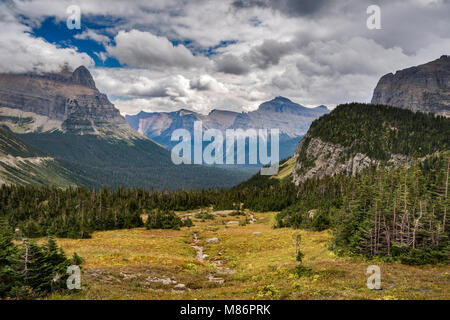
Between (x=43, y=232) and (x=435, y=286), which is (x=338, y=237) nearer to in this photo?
(x=435, y=286)

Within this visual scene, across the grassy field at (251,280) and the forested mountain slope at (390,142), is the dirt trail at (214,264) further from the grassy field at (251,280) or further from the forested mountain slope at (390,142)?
the forested mountain slope at (390,142)

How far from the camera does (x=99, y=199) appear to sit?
348 ft

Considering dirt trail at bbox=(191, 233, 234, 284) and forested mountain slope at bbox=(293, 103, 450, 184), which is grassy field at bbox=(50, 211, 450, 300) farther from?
forested mountain slope at bbox=(293, 103, 450, 184)

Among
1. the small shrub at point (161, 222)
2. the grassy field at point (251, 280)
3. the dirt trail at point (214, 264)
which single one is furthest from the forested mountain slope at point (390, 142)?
the grassy field at point (251, 280)

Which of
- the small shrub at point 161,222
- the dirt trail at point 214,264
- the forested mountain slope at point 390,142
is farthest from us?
the forested mountain slope at point 390,142

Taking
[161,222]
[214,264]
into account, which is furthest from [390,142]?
[214,264]

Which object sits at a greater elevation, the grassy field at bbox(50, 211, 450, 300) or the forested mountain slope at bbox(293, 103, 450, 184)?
the forested mountain slope at bbox(293, 103, 450, 184)

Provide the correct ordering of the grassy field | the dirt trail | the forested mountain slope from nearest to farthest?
the grassy field, the dirt trail, the forested mountain slope

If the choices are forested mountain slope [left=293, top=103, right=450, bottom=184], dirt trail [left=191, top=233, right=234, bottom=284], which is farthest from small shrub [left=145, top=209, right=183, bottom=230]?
forested mountain slope [left=293, top=103, right=450, bottom=184]

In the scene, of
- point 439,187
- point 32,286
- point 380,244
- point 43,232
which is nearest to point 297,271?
point 380,244

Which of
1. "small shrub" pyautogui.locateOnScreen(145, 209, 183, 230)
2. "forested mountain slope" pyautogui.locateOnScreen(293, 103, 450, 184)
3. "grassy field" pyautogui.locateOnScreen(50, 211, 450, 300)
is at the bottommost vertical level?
"small shrub" pyautogui.locateOnScreen(145, 209, 183, 230)

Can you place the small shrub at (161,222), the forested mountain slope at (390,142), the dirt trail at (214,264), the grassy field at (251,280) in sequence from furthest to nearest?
the forested mountain slope at (390,142), the small shrub at (161,222), the dirt trail at (214,264), the grassy field at (251,280)

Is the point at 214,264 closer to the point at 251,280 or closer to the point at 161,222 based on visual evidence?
the point at 251,280
